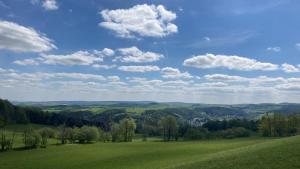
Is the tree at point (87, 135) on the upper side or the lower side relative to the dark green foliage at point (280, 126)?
lower

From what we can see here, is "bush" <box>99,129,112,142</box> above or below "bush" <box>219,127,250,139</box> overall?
below

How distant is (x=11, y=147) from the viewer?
355 feet

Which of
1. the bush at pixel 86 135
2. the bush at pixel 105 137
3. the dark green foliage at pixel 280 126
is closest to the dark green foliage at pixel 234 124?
the dark green foliage at pixel 280 126

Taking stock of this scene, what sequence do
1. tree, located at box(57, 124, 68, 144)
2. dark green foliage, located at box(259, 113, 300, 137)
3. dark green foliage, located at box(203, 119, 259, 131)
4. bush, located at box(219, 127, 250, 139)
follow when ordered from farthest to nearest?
dark green foliage, located at box(203, 119, 259, 131) < bush, located at box(219, 127, 250, 139) < tree, located at box(57, 124, 68, 144) < dark green foliage, located at box(259, 113, 300, 137)

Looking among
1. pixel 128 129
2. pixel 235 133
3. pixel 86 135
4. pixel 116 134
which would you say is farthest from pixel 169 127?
pixel 86 135

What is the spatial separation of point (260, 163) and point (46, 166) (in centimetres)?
4255

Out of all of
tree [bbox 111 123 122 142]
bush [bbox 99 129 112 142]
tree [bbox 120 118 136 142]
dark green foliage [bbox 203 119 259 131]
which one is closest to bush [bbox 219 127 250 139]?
dark green foliage [bbox 203 119 259 131]

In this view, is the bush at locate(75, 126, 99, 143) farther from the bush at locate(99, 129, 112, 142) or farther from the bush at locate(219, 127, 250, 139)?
the bush at locate(219, 127, 250, 139)

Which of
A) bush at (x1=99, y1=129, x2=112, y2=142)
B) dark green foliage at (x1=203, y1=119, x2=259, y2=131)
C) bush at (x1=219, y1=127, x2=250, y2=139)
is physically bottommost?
bush at (x1=99, y1=129, x2=112, y2=142)

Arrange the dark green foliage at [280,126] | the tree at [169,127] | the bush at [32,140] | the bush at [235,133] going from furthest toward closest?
the tree at [169,127], the bush at [235,133], the dark green foliage at [280,126], the bush at [32,140]

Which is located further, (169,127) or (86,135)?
(169,127)

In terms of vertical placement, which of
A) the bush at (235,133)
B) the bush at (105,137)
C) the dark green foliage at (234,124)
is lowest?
the bush at (105,137)

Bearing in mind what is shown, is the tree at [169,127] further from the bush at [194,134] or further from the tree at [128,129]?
the tree at [128,129]

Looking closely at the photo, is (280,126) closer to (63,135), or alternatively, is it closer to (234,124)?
(234,124)
